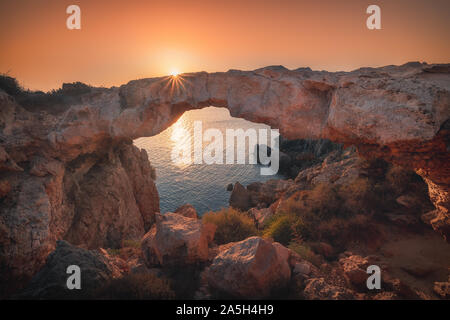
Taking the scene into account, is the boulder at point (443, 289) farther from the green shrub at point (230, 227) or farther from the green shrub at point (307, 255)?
the green shrub at point (230, 227)

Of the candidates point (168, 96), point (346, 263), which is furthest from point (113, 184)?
point (346, 263)

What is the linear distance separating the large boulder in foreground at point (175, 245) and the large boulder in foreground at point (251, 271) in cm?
99

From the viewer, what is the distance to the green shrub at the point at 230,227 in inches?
309

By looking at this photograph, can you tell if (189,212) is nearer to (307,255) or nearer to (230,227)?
(230,227)

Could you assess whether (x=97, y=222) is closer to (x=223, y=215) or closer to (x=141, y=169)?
(x=141, y=169)

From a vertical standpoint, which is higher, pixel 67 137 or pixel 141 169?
pixel 67 137

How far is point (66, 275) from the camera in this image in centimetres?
420

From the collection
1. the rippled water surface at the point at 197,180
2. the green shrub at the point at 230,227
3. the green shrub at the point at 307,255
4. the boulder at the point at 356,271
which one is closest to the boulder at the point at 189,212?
the green shrub at the point at 230,227

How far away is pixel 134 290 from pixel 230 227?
446 cm

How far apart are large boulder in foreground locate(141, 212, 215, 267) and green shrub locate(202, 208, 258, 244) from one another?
188 centimetres
